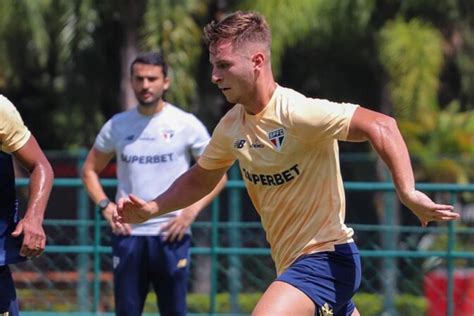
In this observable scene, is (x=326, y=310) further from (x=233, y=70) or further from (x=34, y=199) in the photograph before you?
(x=34, y=199)

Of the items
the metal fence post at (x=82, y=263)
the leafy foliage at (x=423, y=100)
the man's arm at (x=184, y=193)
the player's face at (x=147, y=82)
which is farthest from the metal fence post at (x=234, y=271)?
the leafy foliage at (x=423, y=100)

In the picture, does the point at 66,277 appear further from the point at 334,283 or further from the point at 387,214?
the point at 334,283

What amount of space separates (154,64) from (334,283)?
2658 mm

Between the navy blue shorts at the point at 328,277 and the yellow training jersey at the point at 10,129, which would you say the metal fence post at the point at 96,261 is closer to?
the yellow training jersey at the point at 10,129

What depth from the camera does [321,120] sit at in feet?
17.1

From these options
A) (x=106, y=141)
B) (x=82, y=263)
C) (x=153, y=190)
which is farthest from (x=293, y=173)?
(x=82, y=263)

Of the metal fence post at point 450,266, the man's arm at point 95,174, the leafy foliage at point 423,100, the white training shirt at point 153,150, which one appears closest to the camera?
the white training shirt at point 153,150

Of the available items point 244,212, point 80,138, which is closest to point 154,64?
point 244,212

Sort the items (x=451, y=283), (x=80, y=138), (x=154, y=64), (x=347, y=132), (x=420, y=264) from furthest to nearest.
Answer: (x=80, y=138)
(x=420, y=264)
(x=451, y=283)
(x=154, y=64)
(x=347, y=132)

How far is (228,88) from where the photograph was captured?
536 cm

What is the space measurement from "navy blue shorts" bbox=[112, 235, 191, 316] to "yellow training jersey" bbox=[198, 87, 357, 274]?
2142 mm

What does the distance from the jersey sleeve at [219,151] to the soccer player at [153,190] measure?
69.5 inches

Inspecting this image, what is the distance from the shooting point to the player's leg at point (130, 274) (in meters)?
7.59

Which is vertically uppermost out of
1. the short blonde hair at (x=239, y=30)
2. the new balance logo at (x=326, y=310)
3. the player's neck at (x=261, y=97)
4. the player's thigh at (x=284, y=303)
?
the short blonde hair at (x=239, y=30)
